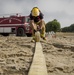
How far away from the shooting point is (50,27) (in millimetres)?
98125

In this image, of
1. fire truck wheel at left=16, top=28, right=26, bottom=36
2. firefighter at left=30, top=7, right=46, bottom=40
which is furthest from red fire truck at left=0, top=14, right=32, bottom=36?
firefighter at left=30, top=7, right=46, bottom=40

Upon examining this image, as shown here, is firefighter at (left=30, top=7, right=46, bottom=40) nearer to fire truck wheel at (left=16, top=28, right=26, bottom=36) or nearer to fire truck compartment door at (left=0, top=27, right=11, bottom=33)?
fire truck wheel at (left=16, top=28, right=26, bottom=36)

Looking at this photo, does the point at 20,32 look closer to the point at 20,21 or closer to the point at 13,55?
the point at 20,21

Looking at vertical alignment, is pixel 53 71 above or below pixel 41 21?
below

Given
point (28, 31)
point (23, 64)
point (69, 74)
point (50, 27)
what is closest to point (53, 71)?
point (69, 74)

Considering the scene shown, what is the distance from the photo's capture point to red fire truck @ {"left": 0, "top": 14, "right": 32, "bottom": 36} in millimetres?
23844

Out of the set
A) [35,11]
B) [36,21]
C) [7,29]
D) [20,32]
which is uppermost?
[35,11]

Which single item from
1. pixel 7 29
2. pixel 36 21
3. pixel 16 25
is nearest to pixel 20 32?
pixel 16 25

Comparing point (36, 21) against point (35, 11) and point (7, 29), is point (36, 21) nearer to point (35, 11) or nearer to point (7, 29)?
point (35, 11)

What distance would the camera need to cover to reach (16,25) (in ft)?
80.3

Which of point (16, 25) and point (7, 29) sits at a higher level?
point (16, 25)

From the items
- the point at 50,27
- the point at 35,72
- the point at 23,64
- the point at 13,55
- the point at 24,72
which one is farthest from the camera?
the point at 50,27

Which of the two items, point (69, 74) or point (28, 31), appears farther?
point (28, 31)

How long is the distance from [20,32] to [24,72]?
1943 centimetres
